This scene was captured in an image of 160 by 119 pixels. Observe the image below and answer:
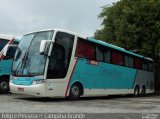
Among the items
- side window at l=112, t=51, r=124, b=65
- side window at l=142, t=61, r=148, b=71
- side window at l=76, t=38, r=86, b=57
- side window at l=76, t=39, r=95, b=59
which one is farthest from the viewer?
side window at l=142, t=61, r=148, b=71

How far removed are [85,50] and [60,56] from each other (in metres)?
2.27

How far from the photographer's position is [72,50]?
1764 cm

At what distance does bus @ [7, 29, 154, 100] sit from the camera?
1609 centimetres

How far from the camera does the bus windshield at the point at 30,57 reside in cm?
1620

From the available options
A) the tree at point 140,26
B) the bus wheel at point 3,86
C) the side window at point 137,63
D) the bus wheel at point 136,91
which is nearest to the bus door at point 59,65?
the bus wheel at point 3,86

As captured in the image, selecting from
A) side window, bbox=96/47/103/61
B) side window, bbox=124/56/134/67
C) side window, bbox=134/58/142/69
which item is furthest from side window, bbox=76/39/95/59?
side window, bbox=134/58/142/69

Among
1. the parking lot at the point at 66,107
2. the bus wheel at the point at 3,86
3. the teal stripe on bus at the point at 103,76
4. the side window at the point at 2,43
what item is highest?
the side window at the point at 2,43

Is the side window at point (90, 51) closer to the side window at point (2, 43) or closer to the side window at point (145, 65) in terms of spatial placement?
the side window at point (2, 43)

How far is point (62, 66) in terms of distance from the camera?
17.0 m

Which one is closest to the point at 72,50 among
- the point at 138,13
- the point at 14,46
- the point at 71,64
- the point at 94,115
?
the point at 71,64

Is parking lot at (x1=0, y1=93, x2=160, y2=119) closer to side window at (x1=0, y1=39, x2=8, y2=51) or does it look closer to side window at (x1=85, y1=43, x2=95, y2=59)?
side window at (x1=85, y1=43, x2=95, y2=59)

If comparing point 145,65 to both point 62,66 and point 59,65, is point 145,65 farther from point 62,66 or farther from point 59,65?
point 59,65

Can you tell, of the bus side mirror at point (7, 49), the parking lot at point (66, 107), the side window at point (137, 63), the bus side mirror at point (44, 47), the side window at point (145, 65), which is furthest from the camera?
the side window at point (145, 65)

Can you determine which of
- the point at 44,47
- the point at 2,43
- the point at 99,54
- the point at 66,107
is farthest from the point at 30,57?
the point at 99,54
